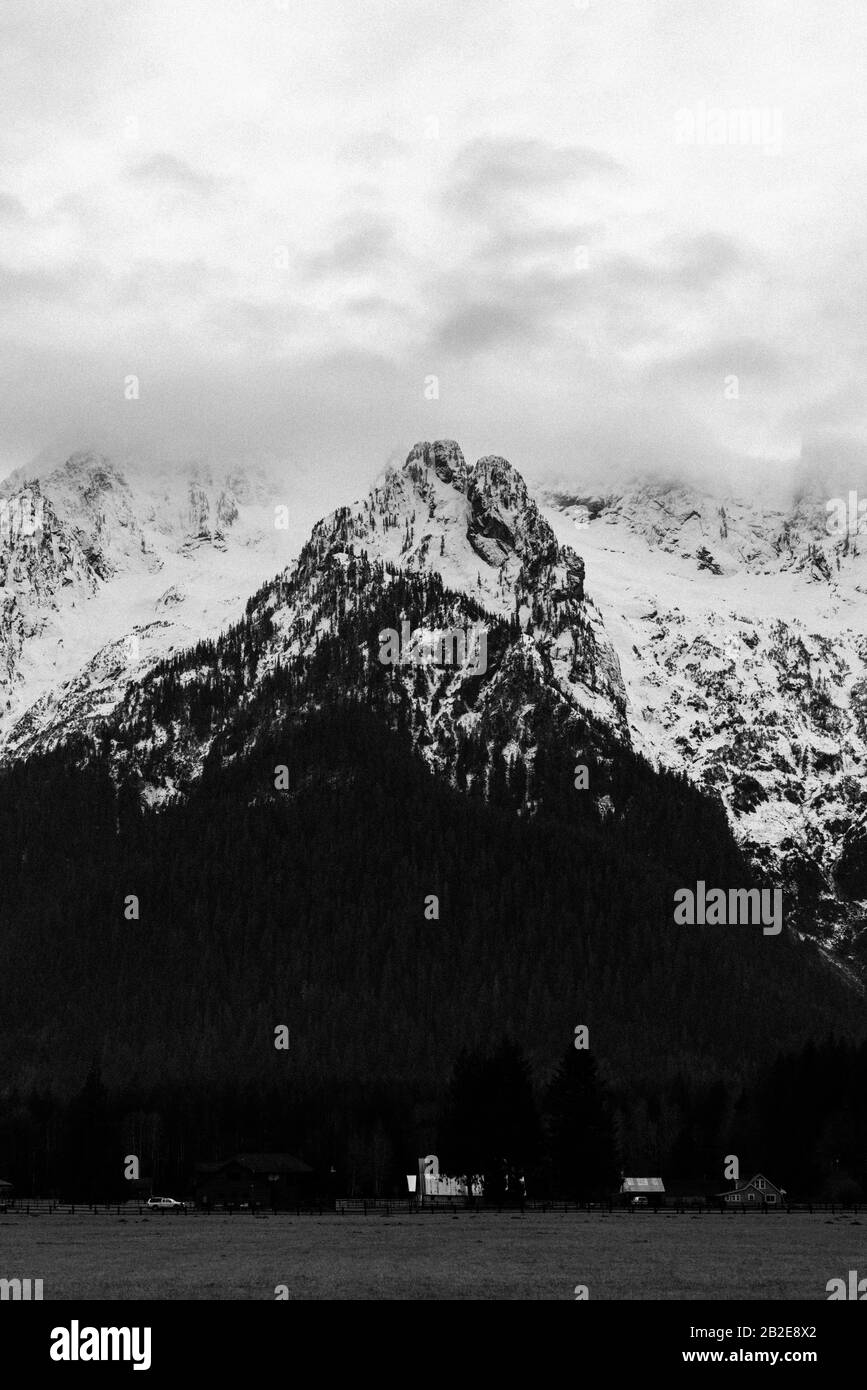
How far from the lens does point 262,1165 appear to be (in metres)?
168

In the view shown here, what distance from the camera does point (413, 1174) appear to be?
590 feet

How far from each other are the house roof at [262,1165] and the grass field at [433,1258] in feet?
162

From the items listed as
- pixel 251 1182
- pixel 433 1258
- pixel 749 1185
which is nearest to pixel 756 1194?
pixel 749 1185

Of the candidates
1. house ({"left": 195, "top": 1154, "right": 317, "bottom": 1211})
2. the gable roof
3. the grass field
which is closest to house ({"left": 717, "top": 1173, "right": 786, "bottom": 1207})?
the gable roof

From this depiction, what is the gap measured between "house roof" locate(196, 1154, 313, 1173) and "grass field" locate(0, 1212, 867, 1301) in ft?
162

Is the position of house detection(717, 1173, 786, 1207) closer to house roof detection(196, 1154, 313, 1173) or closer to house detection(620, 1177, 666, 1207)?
house detection(620, 1177, 666, 1207)

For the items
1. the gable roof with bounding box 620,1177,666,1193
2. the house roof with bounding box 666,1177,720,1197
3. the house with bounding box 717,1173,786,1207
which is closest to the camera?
the house with bounding box 717,1173,786,1207

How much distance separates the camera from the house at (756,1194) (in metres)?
167

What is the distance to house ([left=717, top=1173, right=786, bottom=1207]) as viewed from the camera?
167m

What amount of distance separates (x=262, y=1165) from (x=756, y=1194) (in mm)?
42833
